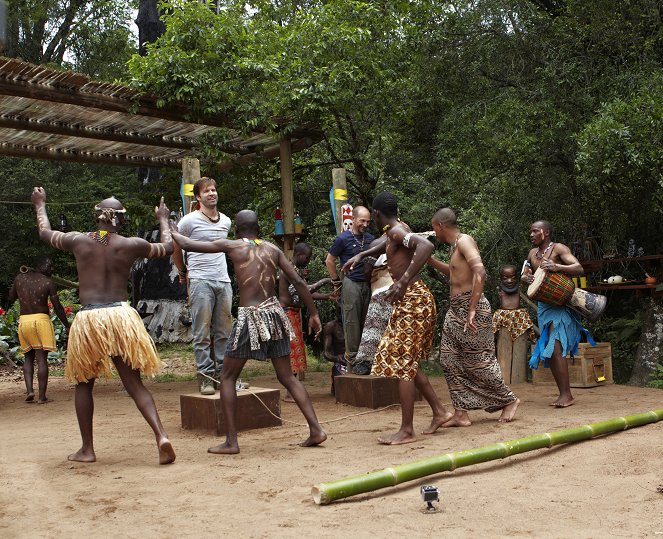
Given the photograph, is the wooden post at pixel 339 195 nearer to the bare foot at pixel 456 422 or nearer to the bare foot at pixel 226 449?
the bare foot at pixel 456 422

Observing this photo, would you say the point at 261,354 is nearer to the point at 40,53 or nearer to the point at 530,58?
the point at 530,58

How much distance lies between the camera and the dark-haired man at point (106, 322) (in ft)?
18.6

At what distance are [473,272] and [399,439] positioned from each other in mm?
1452

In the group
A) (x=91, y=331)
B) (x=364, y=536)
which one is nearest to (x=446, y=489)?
(x=364, y=536)

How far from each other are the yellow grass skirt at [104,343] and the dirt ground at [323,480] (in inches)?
27.5

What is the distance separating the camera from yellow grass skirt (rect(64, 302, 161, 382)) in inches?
223

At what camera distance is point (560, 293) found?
7707mm

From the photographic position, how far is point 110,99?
9.22 metres

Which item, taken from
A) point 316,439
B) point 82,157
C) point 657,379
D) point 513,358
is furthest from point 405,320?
point 82,157

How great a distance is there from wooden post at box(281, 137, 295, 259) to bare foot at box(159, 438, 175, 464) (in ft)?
17.0

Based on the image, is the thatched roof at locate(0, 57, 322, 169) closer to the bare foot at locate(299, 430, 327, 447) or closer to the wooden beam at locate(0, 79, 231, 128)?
the wooden beam at locate(0, 79, 231, 128)

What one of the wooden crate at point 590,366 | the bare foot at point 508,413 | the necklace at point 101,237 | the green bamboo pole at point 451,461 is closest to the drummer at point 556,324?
the bare foot at point 508,413

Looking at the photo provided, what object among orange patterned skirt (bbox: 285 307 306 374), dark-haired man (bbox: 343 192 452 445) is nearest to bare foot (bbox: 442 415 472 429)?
dark-haired man (bbox: 343 192 452 445)

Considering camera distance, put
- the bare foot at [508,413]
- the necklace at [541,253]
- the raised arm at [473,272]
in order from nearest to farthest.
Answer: the raised arm at [473,272], the bare foot at [508,413], the necklace at [541,253]
